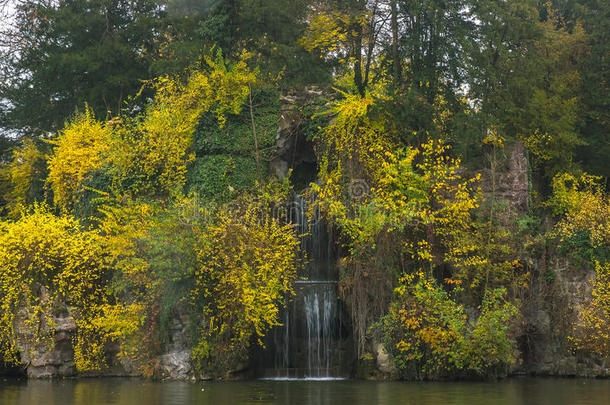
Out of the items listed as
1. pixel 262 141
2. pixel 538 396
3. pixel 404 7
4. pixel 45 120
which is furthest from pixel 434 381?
pixel 45 120

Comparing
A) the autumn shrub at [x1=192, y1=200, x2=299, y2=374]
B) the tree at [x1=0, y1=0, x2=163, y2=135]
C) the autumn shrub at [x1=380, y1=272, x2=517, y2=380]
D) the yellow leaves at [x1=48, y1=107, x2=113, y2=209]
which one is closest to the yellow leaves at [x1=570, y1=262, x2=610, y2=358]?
the autumn shrub at [x1=380, y1=272, x2=517, y2=380]

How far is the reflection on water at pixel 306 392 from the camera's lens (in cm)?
1538

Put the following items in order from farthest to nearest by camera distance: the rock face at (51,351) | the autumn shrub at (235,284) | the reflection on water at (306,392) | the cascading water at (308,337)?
the rock face at (51,351)
the cascading water at (308,337)
the autumn shrub at (235,284)
the reflection on water at (306,392)

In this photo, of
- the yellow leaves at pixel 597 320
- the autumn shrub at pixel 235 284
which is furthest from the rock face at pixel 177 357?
the yellow leaves at pixel 597 320

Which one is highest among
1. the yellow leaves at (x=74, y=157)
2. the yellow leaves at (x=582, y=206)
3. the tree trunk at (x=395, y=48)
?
the tree trunk at (x=395, y=48)

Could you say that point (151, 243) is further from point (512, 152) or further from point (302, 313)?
point (512, 152)

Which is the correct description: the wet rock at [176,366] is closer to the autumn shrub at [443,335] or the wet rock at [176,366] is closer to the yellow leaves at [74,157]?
the autumn shrub at [443,335]

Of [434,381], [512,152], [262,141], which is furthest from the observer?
[262,141]

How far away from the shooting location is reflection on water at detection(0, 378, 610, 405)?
50.4 feet

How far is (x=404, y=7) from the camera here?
25.2 metres

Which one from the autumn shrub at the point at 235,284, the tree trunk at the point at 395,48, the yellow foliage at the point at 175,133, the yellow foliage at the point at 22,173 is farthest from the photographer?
the yellow foliage at the point at 22,173

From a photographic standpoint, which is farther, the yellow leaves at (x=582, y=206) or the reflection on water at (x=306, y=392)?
the yellow leaves at (x=582, y=206)

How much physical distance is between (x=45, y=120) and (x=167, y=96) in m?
9.29

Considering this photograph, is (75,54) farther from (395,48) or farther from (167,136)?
(395,48)
